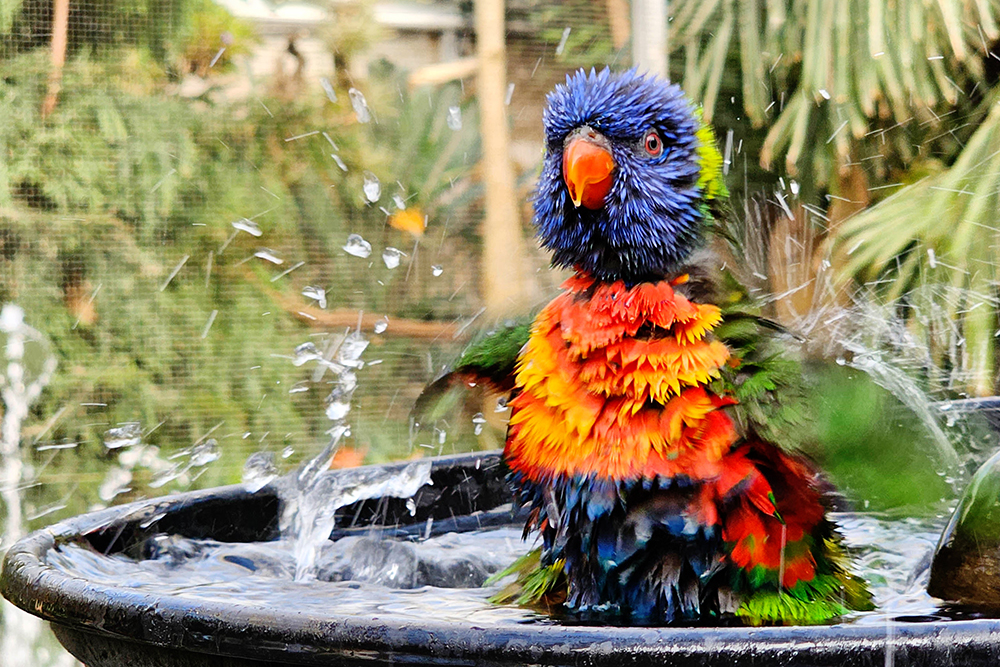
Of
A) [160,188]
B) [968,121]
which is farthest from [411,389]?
[968,121]

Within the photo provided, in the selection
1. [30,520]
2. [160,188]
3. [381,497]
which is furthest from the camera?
[160,188]

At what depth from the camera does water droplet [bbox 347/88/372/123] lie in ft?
8.93

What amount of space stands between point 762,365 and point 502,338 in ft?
0.85

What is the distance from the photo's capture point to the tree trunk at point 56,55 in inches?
98.7

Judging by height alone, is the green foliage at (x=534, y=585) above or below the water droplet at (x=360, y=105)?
below

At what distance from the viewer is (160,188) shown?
2596 millimetres

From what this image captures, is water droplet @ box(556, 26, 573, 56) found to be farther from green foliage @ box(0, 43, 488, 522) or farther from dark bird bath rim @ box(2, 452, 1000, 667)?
dark bird bath rim @ box(2, 452, 1000, 667)

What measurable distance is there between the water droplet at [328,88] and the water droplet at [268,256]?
1.48ft

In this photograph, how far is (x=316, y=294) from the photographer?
2.45 meters

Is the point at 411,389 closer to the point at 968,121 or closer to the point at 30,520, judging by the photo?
the point at 30,520

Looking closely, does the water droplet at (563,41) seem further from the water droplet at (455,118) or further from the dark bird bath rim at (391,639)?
the dark bird bath rim at (391,639)

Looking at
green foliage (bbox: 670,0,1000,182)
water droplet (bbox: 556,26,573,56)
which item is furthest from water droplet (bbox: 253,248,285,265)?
Result: green foliage (bbox: 670,0,1000,182)

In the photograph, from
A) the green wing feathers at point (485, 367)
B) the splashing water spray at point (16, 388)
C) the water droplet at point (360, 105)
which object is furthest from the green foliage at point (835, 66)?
the splashing water spray at point (16, 388)

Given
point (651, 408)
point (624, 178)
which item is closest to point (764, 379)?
point (651, 408)
